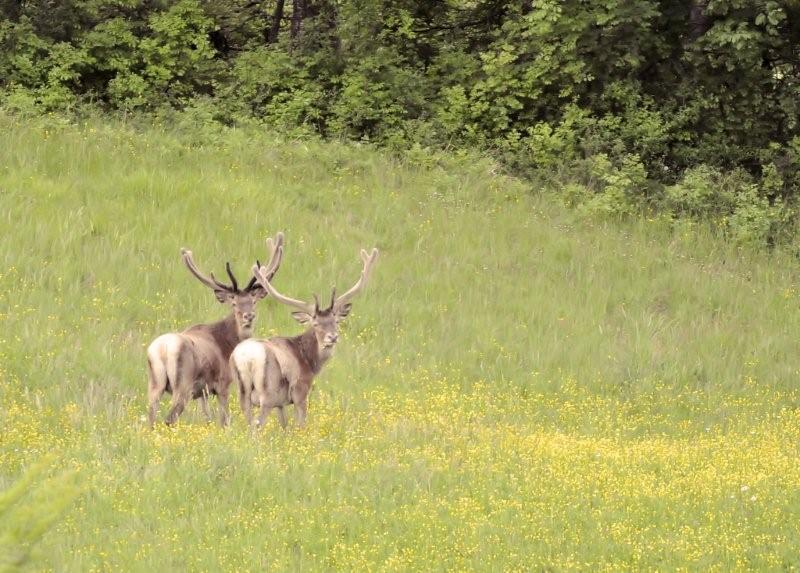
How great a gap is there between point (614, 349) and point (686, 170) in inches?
300

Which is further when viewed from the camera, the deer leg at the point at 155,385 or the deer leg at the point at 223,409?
the deer leg at the point at 223,409

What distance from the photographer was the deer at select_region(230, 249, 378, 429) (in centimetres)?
1081

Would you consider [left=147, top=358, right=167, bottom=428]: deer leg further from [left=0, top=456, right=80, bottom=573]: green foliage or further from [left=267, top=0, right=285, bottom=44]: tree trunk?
[left=267, top=0, right=285, bottom=44]: tree trunk

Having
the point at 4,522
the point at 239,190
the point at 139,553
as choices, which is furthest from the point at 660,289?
the point at 4,522

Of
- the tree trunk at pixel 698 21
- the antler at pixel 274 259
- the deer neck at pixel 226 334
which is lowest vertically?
the deer neck at pixel 226 334

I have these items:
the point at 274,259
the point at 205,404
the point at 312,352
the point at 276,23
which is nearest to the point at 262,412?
the point at 205,404

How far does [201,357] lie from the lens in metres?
11.2

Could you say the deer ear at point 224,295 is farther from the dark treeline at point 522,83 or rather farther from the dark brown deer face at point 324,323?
the dark treeline at point 522,83

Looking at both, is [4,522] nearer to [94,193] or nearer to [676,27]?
[94,193]

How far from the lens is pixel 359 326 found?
637 inches

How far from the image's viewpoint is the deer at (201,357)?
35.8ft

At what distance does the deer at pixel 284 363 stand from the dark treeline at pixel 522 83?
1102 cm

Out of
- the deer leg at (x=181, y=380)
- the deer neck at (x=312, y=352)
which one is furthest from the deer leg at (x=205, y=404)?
the deer neck at (x=312, y=352)

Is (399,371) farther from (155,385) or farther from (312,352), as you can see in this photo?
(155,385)
